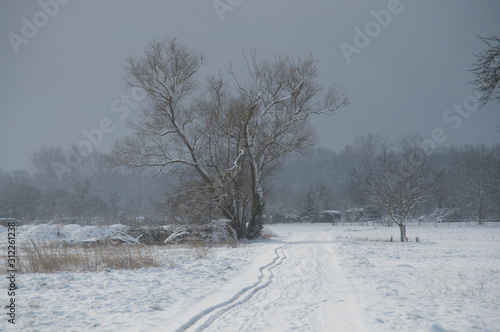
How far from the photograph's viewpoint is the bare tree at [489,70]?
938 centimetres

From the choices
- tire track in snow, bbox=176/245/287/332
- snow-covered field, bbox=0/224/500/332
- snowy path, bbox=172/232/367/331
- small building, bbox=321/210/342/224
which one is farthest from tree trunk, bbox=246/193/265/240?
small building, bbox=321/210/342/224

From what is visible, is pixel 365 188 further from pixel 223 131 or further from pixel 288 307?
pixel 288 307

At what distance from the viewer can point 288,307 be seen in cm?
579

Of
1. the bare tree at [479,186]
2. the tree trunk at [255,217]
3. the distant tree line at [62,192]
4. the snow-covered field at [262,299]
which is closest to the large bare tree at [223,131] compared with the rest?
the tree trunk at [255,217]

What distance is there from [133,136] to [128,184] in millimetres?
75957

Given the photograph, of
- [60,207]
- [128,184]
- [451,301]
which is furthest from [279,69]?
[128,184]

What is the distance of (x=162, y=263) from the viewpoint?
33.0 ft

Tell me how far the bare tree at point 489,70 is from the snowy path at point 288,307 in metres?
7.27

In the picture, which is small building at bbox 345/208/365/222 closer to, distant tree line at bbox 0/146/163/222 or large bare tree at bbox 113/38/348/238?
distant tree line at bbox 0/146/163/222

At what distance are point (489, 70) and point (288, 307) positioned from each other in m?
9.22

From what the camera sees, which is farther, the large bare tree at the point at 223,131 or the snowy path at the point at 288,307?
the large bare tree at the point at 223,131

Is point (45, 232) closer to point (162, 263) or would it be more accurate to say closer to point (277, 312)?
point (162, 263)

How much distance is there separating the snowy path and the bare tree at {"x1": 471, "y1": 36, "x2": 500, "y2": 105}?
23.8ft

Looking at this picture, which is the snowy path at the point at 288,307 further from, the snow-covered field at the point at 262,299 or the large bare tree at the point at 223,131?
the large bare tree at the point at 223,131
